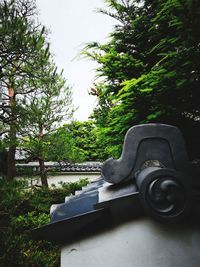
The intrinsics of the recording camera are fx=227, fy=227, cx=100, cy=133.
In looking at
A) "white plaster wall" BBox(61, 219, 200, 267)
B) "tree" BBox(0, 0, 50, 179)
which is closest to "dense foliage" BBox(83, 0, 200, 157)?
"tree" BBox(0, 0, 50, 179)

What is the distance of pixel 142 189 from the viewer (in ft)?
4.23

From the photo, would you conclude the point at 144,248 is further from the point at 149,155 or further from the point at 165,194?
the point at 149,155

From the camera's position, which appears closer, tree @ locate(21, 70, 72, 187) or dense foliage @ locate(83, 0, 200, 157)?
dense foliage @ locate(83, 0, 200, 157)

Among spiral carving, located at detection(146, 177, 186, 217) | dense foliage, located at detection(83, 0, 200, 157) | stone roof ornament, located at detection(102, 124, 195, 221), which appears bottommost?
spiral carving, located at detection(146, 177, 186, 217)

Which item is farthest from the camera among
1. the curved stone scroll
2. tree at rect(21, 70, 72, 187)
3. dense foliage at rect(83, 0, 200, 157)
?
tree at rect(21, 70, 72, 187)

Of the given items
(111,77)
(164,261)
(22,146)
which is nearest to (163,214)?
(164,261)

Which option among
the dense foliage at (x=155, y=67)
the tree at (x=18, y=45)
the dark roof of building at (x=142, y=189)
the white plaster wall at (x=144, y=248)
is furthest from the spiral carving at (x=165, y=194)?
the tree at (x=18, y=45)

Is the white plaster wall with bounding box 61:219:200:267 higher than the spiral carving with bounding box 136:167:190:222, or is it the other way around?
the spiral carving with bounding box 136:167:190:222

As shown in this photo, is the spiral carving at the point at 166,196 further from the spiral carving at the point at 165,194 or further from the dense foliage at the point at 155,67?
the dense foliage at the point at 155,67

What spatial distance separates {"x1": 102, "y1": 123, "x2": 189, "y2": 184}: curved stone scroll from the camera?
1542mm

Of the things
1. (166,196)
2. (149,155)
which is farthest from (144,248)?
(149,155)

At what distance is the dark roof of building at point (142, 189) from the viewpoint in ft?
4.19

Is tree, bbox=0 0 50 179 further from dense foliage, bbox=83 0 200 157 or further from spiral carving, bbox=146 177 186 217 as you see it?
spiral carving, bbox=146 177 186 217

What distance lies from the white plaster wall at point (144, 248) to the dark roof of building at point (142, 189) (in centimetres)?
9
